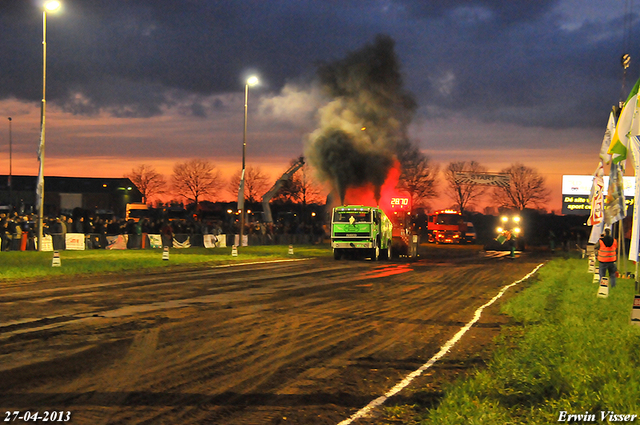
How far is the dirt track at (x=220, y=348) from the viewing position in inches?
257

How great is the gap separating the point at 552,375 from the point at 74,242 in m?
31.8

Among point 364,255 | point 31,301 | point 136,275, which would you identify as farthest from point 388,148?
point 31,301

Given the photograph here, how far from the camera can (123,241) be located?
124 ft

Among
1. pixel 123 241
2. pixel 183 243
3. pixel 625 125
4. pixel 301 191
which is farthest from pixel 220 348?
pixel 301 191

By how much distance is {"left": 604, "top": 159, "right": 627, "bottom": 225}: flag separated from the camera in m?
19.9

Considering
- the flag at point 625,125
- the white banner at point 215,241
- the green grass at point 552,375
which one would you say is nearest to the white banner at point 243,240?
the white banner at point 215,241

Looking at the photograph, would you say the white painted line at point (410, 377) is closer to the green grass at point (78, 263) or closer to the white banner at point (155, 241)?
the green grass at point (78, 263)

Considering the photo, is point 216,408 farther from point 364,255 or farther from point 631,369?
point 364,255

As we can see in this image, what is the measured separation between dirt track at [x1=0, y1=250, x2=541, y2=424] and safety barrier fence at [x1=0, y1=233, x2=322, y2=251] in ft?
51.9

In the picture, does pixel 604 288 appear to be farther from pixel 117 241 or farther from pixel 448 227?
pixel 448 227

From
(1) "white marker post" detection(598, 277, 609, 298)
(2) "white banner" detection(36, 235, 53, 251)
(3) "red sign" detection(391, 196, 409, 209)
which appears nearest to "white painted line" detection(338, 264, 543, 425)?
(1) "white marker post" detection(598, 277, 609, 298)

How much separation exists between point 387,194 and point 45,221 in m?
23.9

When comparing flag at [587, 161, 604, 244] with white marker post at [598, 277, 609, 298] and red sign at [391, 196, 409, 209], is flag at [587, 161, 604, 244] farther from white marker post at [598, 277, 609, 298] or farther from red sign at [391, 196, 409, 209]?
red sign at [391, 196, 409, 209]

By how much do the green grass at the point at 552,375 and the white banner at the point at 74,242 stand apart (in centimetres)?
2739
